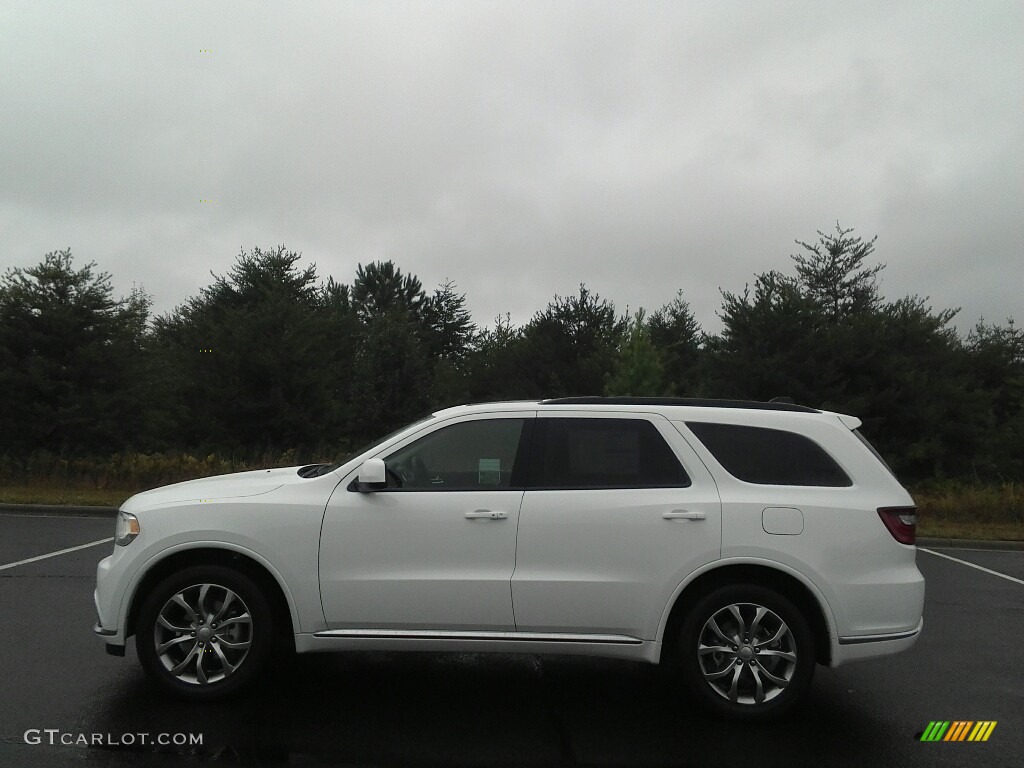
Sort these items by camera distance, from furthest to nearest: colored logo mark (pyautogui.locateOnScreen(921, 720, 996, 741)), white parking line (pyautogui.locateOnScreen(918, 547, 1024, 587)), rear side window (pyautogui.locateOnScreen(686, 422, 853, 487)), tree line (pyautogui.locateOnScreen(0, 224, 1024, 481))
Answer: tree line (pyautogui.locateOnScreen(0, 224, 1024, 481))
white parking line (pyautogui.locateOnScreen(918, 547, 1024, 587))
rear side window (pyautogui.locateOnScreen(686, 422, 853, 487))
colored logo mark (pyautogui.locateOnScreen(921, 720, 996, 741))

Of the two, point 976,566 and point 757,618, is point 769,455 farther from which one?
point 976,566

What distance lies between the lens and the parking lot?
14.1ft

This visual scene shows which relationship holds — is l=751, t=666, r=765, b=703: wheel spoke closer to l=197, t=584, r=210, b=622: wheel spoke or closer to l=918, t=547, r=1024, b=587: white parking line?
l=197, t=584, r=210, b=622: wheel spoke

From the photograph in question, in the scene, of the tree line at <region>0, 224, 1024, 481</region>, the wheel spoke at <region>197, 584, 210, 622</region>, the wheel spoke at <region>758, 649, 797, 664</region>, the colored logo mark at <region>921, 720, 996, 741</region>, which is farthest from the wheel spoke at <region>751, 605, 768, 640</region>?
the tree line at <region>0, 224, 1024, 481</region>

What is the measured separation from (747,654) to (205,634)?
309 centimetres

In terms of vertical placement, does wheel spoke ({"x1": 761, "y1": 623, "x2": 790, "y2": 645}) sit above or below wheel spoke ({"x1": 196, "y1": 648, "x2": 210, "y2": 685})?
above

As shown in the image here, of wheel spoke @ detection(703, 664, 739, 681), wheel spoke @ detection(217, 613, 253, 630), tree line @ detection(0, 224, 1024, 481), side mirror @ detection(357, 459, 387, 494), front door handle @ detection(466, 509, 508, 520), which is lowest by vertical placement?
wheel spoke @ detection(703, 664, 739, 681)

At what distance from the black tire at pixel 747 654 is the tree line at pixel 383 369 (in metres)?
21.5

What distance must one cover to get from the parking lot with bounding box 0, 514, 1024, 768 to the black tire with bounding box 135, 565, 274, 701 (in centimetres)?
15

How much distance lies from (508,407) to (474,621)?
1295 millimetres

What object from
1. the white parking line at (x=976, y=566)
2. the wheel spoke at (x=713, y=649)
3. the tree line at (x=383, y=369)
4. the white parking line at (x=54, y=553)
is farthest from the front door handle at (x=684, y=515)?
the tree line at (x=383, y=369)

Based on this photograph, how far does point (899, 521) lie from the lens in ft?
15.9

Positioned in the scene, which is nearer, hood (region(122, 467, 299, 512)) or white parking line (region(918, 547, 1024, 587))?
hood (region(122, 467, 299, 512))

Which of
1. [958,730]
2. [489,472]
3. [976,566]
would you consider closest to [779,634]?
[958,730]
